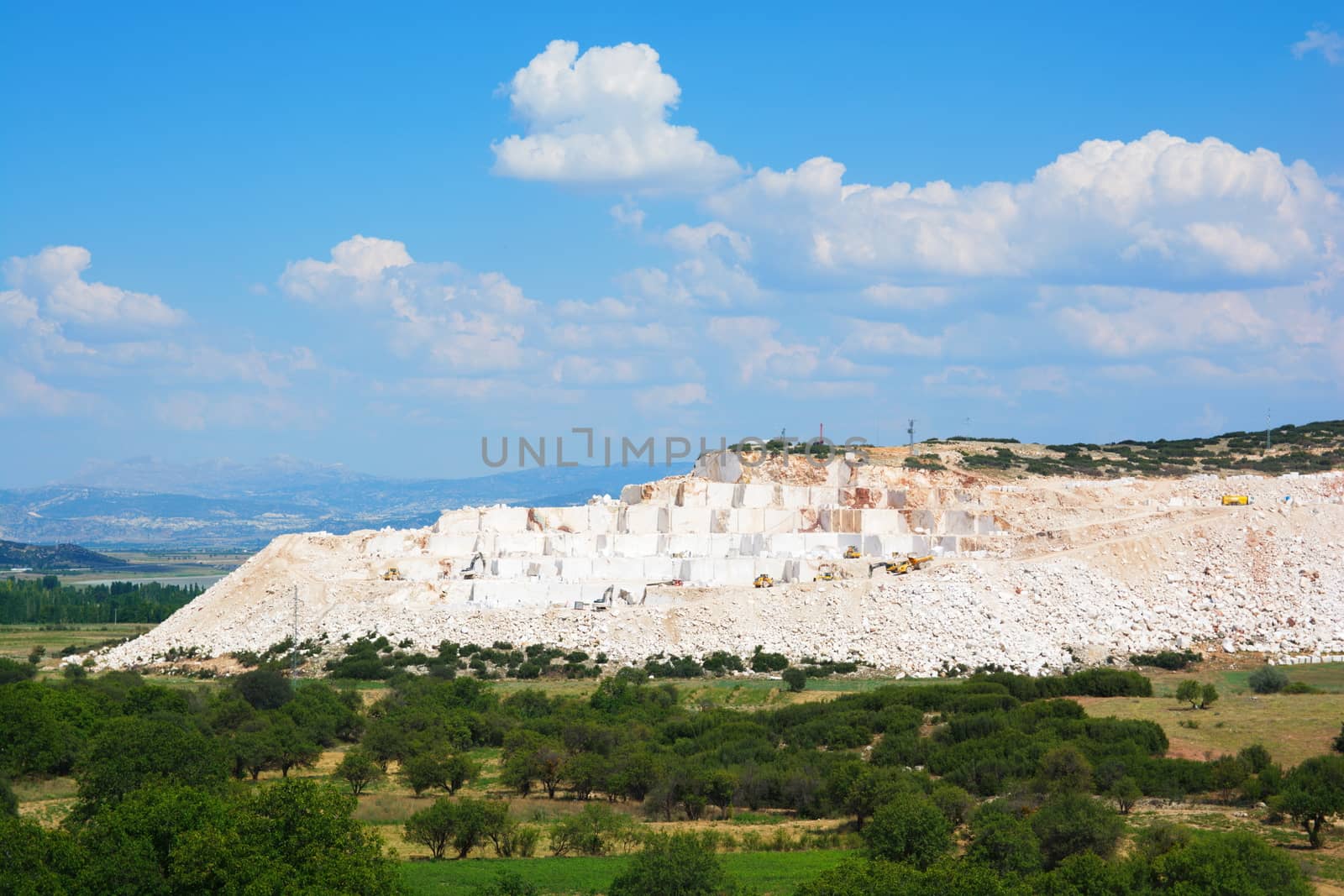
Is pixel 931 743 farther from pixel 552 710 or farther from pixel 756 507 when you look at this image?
pixel 756 507

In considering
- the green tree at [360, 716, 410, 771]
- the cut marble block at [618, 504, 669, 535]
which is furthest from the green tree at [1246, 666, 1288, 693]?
the cut marble block at [618, 504, 669, 535]


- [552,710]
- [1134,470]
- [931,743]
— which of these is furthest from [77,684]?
[1134,470]

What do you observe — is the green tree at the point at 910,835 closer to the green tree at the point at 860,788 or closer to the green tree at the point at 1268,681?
the green tree at the point at 860,788

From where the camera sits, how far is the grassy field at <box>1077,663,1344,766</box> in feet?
98.4

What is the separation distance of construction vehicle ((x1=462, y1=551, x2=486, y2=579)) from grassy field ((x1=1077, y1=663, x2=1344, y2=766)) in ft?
92.7

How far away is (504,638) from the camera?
171ft

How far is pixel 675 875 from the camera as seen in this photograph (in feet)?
66.3

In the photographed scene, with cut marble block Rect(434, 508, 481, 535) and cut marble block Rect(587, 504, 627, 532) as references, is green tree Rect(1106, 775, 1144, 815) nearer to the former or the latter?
cut marble block Rect(587, 504, 627, 532)

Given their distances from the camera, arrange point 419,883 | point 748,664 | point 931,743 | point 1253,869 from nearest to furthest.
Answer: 1. point 1253,869
2. point 419,883
3. point 931,743
4. point 748,664

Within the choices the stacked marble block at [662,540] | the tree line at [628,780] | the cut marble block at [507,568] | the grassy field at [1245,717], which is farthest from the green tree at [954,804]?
the cut marble block at [507,568]

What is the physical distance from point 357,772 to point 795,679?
53.8 feet

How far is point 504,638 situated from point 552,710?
12.8m

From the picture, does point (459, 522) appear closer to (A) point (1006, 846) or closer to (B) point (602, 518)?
(B) point (602, 518)

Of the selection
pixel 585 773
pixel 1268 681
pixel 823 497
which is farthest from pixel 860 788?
pixel 823 497
